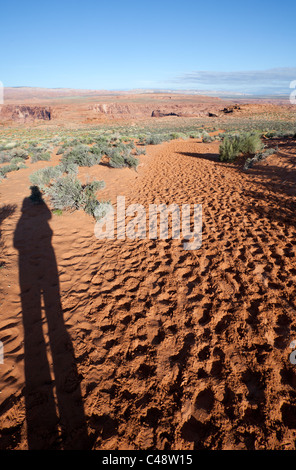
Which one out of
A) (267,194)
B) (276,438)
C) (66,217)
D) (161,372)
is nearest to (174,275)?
(161,372)

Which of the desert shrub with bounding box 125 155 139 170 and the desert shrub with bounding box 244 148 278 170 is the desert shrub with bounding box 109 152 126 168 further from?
the desert shrub with bounding box 244 148 278 170

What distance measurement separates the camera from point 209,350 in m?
2.49

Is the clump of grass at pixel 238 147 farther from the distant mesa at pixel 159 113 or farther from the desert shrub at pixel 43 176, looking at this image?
the distant mesa at pixel 159 113

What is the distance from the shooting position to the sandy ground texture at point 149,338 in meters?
1.92

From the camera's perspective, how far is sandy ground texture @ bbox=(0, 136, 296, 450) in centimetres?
192

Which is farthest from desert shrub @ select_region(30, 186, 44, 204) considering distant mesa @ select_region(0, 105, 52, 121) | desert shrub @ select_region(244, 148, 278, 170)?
distant mesa @ select_region(0, 105, 52, 121)

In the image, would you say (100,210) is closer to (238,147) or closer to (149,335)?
(149,335)

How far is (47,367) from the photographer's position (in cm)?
239

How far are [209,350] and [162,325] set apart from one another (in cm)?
68

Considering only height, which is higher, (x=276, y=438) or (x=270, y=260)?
(x=270, y=260)

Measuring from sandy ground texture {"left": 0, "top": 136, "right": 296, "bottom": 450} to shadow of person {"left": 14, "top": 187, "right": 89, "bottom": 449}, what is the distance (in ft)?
0.04

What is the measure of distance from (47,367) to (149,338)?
127 centimetres

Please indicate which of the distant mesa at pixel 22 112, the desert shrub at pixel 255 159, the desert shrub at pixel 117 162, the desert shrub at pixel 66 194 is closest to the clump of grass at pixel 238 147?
the desert shrub at pixel 255 159
